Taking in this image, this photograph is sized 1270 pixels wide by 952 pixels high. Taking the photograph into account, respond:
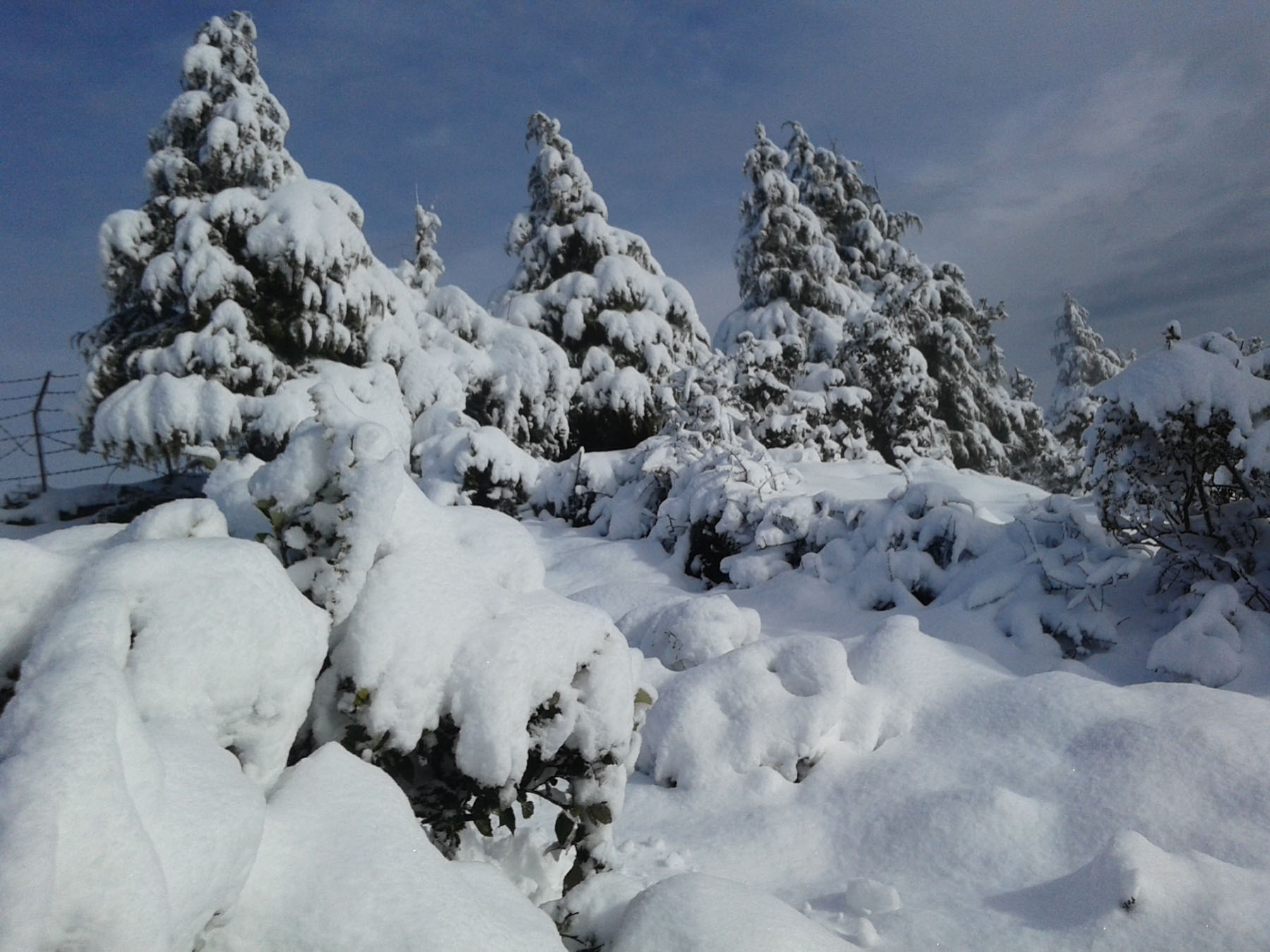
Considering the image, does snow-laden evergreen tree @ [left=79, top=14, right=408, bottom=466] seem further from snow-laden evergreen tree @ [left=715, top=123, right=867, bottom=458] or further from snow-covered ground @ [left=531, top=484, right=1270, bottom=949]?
snow-laden evergreen tree @ [left=715, top=123, right=867, bottom=458]

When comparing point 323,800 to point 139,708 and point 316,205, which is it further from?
point 316,205

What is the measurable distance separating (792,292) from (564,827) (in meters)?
17.7

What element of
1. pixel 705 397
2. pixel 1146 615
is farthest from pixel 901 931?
pixel 705 397

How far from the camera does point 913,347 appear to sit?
16156mm

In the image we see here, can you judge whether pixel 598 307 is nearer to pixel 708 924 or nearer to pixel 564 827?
pixel 564 827

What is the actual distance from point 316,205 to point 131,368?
2992mm

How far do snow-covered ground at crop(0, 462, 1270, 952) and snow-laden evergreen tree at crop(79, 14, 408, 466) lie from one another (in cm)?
645

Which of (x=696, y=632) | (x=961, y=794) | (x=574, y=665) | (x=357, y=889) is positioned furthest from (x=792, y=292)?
(x=357, y=889)

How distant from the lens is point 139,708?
1402 mm

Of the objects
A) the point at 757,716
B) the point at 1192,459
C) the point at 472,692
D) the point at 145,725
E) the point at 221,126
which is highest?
the point at 221,126

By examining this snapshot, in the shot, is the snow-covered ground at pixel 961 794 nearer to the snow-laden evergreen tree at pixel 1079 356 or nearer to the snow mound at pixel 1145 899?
the snow mound at pixel 1145 899

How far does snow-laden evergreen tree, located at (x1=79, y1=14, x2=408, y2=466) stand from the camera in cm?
876

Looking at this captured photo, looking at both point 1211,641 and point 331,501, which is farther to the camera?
point 1211,641

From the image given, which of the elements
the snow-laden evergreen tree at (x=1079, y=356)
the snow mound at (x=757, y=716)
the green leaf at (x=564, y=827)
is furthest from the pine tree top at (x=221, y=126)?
the snow-laden evergreen tree at (x=1079, y=356)
